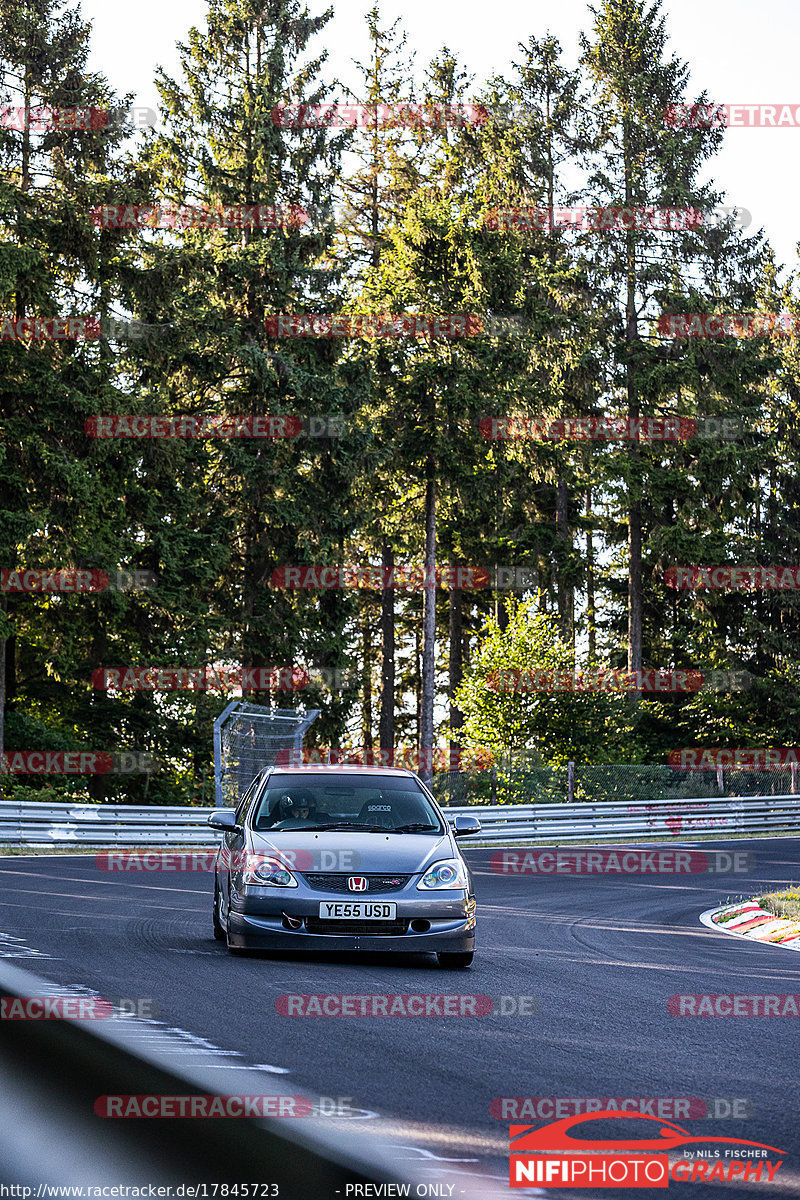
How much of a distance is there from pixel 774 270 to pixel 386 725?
25.9 m

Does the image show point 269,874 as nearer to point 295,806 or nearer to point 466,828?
point 295,806

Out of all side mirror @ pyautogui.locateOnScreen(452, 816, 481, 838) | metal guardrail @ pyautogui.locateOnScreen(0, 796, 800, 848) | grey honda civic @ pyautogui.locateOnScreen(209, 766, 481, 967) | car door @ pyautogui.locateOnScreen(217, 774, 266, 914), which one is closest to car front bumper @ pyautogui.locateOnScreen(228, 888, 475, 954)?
grey honda civic @ pyautogui.locateOnScreen(209, 766, 481, 967)

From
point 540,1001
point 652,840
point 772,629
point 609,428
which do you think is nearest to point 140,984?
point 540,1001

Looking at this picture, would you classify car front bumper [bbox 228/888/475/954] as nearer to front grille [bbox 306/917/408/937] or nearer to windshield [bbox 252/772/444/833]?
front grille [bbox 306/917/408/937]

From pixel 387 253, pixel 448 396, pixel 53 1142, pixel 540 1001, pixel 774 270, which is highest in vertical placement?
pixel 774 270

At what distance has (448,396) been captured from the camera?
1479 inches

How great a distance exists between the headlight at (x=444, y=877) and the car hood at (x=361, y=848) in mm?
57

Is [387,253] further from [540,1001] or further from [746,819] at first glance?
[540,1001]

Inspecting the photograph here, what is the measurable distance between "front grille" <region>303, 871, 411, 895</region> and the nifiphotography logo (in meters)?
4.89

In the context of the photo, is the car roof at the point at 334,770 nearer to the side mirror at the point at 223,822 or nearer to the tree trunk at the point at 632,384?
the side mirror at the point at 223,822

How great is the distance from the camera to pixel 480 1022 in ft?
25.2

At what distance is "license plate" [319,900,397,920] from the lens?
Result: 981 centimetres

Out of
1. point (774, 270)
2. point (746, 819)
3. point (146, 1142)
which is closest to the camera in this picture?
point (146, 1142)

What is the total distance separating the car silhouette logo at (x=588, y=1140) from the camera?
15.3ft
